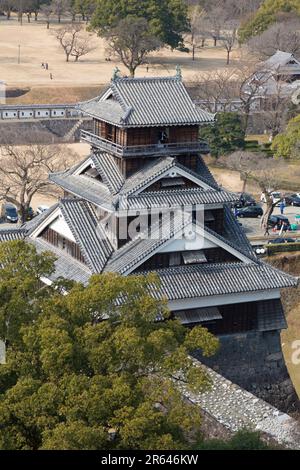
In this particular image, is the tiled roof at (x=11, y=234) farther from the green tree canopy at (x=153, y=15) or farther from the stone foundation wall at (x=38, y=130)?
the green tree canopy at (x=153, y=15)

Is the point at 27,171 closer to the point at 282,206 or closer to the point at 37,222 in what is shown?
the point at 282,206

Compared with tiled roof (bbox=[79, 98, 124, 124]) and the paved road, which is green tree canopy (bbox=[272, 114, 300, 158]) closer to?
the paved road

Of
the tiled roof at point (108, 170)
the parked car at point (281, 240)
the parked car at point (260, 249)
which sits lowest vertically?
the parked car at point (281, 240)

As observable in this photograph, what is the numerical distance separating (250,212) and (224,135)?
9.55 m

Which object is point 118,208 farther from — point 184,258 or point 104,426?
point 104,426

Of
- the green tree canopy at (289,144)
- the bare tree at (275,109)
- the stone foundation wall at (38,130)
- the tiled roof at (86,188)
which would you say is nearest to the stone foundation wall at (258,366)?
the tiled roof at (86,188)

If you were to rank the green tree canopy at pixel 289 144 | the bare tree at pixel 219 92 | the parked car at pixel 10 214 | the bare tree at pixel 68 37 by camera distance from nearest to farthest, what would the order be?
the parked car at pixel 10 214
the green tree canopy at pixel 289 144
the bare tree at pixel 219 92
the bare tree at pixel 68 37

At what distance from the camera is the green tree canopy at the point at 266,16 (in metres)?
81.1

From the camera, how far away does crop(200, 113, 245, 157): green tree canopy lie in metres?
53.6

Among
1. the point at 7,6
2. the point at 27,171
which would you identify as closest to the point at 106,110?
the point at 27,171

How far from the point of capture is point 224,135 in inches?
2119

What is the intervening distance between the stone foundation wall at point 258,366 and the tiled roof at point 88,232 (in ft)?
13.9

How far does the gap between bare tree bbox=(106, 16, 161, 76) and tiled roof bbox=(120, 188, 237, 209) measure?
44996 millimetres

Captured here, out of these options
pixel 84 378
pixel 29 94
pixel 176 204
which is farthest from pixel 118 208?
pixel 29 94
